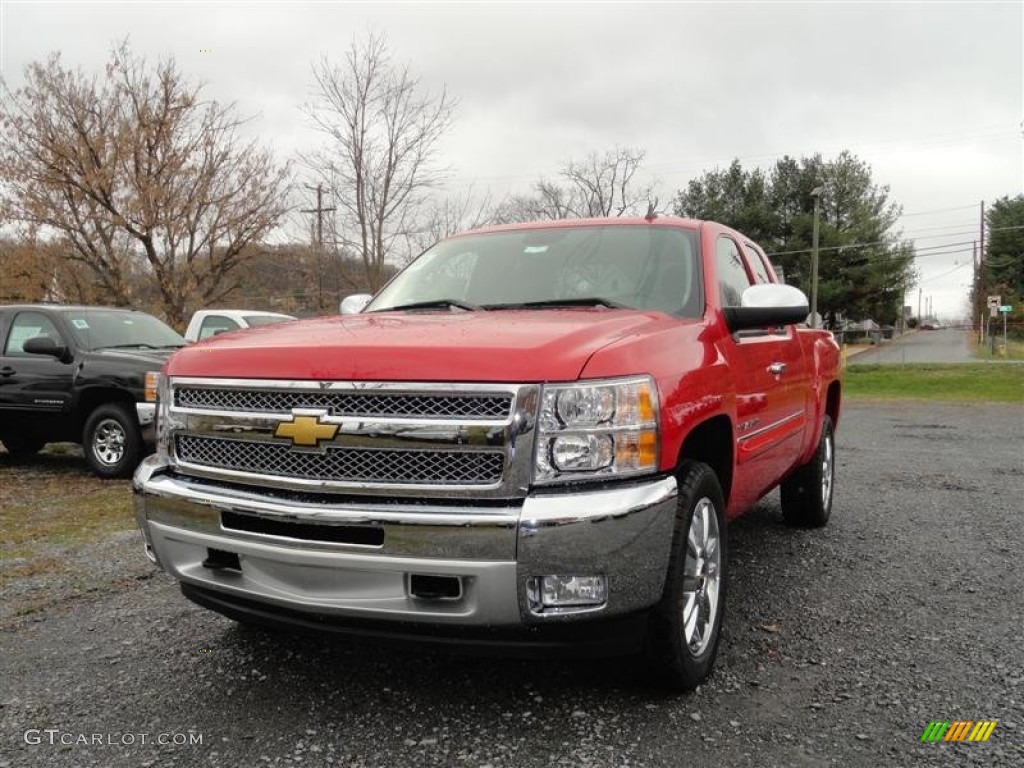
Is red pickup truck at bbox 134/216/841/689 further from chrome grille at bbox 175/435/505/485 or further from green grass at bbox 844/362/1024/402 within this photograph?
green grass at bbox 844/362/1024/402

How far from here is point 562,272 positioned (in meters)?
3.74

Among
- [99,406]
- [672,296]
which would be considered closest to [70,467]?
[99,406]

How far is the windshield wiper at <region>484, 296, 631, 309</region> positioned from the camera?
3.37 m

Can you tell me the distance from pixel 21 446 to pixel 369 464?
8154mm

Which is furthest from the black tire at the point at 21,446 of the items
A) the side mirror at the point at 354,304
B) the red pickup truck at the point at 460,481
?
the red pickup truck at the point at 460,481

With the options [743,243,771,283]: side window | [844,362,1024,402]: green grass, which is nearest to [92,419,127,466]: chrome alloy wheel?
[743,243,771,283]: side window

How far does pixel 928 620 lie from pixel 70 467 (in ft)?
26.0

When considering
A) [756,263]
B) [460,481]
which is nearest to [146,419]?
[756,263]

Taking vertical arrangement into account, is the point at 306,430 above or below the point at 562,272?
below

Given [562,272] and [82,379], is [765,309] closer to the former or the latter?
[562,272]

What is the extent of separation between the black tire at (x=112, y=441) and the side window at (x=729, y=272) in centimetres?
547

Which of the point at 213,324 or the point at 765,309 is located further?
the point at 213,324

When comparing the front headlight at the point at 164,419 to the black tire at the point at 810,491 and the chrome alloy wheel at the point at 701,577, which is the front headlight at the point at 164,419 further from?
the black tire at the point at 810,491

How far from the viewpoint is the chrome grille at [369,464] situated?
2393mm
